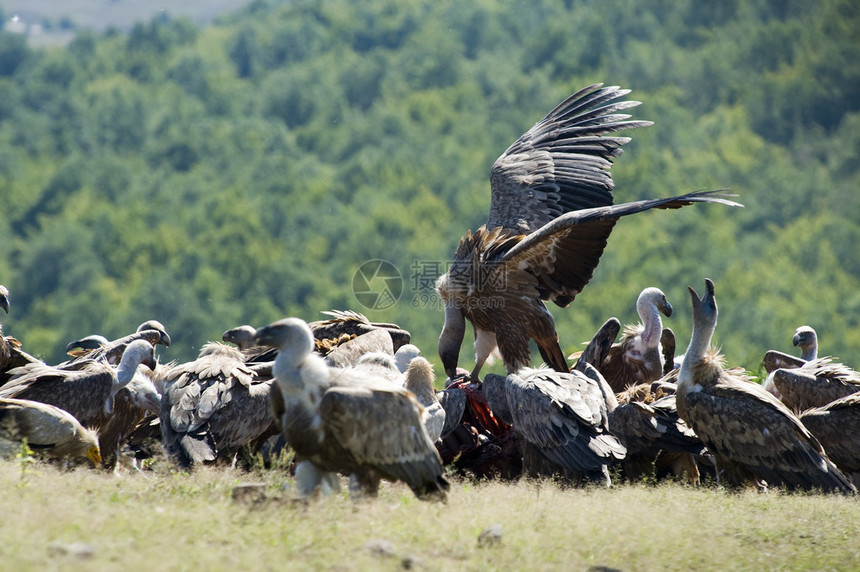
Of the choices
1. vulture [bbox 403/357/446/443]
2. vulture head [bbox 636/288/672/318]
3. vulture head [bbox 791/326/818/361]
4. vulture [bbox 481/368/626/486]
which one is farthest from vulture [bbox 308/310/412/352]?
vulture head [bbox 791/326/818/361]

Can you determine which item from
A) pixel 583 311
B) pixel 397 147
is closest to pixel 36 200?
pixel 397 147

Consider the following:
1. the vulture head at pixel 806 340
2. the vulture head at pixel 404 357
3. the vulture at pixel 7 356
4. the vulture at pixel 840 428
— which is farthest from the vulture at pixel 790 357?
the vulture at pixel 7 356

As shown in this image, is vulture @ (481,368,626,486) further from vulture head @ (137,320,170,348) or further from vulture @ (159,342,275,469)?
vulture head @ (137,320,170,348)

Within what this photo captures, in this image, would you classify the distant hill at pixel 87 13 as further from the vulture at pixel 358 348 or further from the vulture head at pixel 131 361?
the vulture head at pixel 131 361

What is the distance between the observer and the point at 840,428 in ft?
23.4

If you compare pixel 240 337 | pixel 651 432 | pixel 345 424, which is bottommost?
pixel 651 432

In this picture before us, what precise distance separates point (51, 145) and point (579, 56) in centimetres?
3070

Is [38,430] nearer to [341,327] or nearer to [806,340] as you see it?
[341,327]

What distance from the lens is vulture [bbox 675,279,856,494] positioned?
21.7ft

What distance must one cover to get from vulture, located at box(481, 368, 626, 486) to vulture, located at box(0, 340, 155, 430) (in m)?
2.84

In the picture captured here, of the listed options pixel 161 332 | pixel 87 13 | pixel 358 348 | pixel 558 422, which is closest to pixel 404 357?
pixel 358 348

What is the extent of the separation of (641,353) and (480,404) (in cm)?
207

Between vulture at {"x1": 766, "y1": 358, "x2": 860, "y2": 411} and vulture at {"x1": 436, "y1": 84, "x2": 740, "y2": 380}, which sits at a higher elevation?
vulture at {"x1": 436, "y1": 84, "x2": 740, "y2": 380}

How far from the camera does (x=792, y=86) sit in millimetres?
53156
